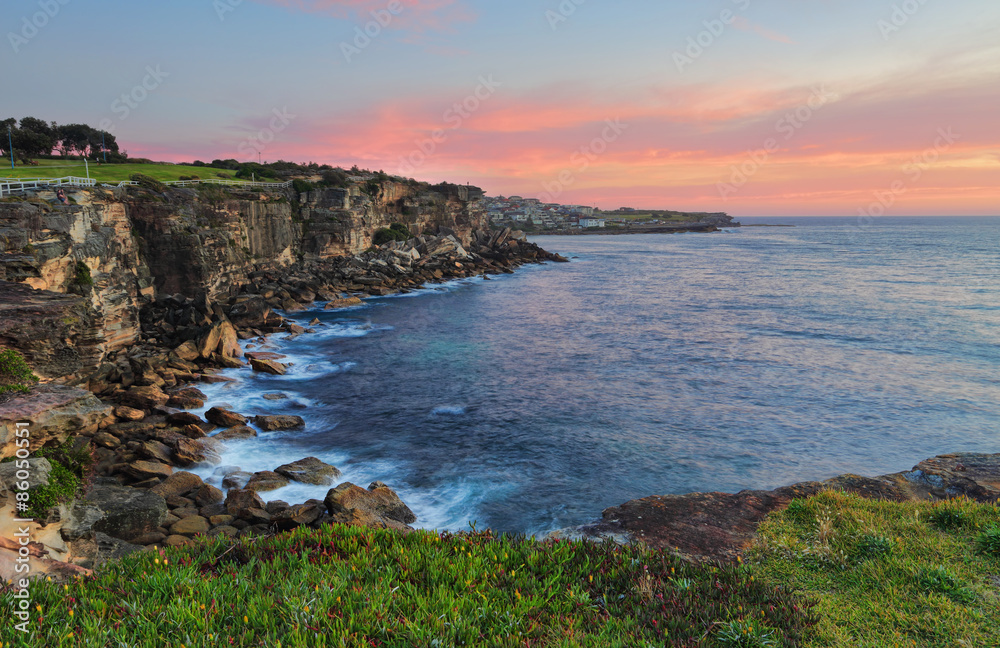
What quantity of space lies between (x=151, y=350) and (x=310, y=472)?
17.6 meters

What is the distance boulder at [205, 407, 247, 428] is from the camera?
21.2 meters

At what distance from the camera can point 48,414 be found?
11484 millimetres

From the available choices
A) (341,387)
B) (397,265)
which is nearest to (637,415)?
(341,387)

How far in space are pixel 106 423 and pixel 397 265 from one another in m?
51.7

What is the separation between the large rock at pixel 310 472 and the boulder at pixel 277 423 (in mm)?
4096

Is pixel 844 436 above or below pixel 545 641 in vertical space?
below

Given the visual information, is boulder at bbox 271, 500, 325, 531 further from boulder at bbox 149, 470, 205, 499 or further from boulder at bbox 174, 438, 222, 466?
boulder at bbox 174, 438, 222, 466

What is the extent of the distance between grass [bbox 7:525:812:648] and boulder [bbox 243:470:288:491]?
335 inches

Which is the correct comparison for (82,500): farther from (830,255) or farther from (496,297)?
(830,255)

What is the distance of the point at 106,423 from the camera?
19344 mm

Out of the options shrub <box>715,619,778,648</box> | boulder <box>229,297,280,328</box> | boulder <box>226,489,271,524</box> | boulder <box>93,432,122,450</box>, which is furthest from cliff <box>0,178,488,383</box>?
shrub <box>715,619,778,648</box>

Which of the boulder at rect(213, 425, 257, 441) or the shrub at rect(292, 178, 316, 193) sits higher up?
the shrub at rect(292, 178, 316, 193)

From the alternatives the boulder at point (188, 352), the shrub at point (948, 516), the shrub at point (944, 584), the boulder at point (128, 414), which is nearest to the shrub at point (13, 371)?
the boulder at point (128, 414)

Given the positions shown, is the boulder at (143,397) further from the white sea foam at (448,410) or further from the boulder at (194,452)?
the white sea foam at (448,410)
